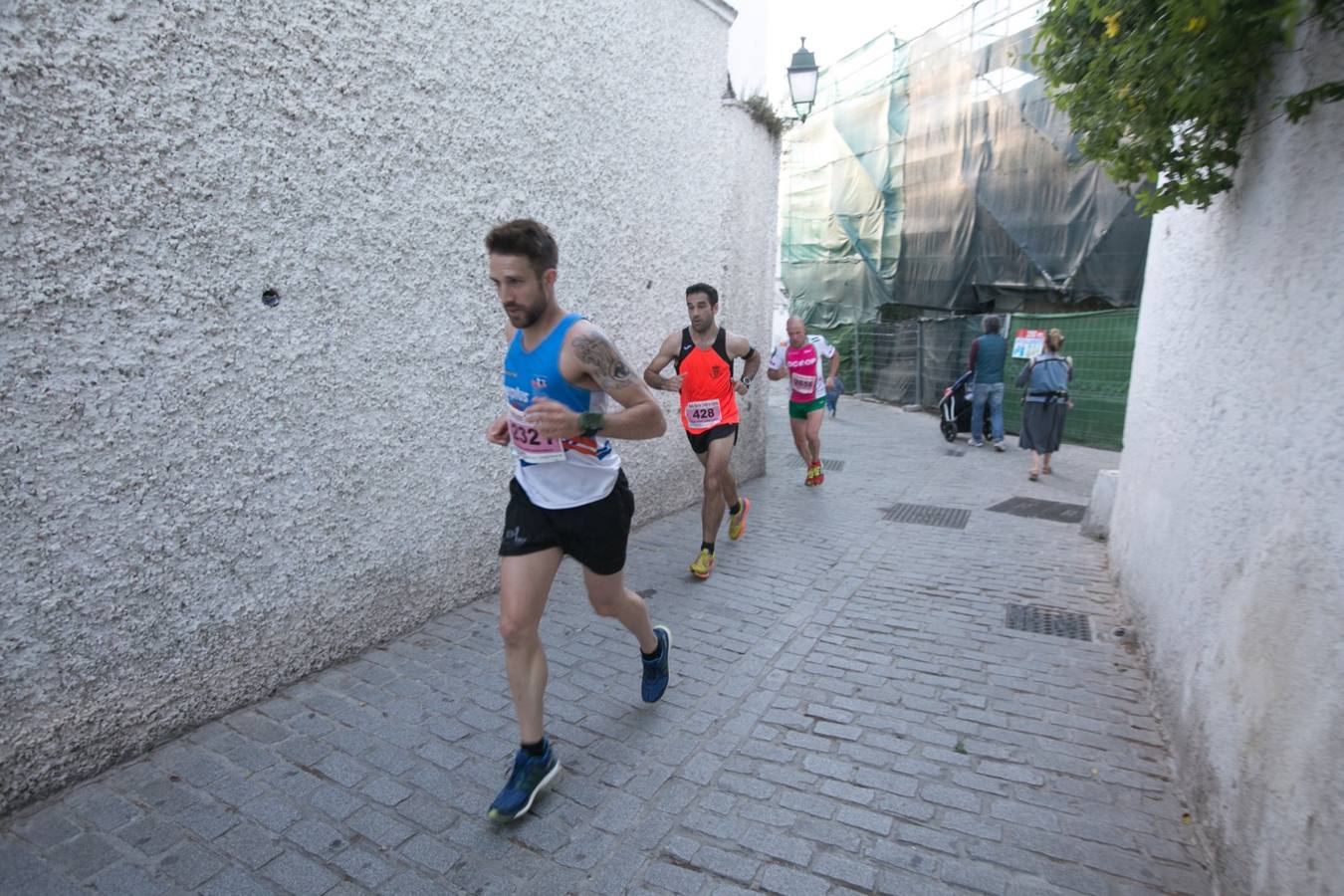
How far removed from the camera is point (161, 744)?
3.04 m

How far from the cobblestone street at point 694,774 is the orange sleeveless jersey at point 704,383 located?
1.21 metres

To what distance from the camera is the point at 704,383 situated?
5375 millimetres

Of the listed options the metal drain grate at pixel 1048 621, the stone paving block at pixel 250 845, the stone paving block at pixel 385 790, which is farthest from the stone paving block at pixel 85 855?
the metal drain grate at pixel 1048 621

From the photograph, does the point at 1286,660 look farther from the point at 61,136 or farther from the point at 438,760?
the point at 61,136

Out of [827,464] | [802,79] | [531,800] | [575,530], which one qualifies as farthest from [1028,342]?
[531,800]

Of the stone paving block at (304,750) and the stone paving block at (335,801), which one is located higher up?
the stone paving block at (304,750)

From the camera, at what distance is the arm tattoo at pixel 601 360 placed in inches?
106

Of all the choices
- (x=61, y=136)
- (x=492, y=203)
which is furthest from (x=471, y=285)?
(x=61, y=136)

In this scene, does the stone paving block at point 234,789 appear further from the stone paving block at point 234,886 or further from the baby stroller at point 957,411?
the baby stroller at point 957,411

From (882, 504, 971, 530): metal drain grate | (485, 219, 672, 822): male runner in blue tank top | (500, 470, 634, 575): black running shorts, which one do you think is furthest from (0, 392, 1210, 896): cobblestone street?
(882, 504, 971, 530): metal drain grate

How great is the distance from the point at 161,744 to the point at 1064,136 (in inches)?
598

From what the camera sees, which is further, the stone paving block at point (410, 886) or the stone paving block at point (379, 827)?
the stone paving block at point (379, 827)

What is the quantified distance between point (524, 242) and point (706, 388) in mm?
2840

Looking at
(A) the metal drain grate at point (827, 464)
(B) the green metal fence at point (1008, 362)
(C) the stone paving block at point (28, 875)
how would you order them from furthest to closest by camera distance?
(B) the green metal fence at point (1008, 362), (A) the metal drain grate at point (827, 464), (C) the stone paving block at point (28, 875)
